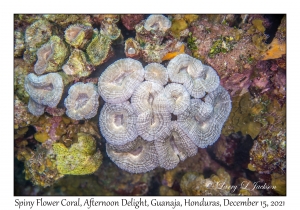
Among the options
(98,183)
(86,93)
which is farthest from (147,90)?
(98,183)

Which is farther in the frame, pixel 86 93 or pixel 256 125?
pixel 256 125

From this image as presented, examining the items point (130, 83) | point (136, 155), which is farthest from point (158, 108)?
point (136, 155)

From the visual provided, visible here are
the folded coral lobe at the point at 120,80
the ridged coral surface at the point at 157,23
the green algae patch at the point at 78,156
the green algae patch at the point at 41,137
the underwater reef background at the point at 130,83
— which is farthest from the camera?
the green algae patch at the point at 41,137

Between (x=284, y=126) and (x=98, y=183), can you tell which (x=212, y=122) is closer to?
(x=284, y=126)

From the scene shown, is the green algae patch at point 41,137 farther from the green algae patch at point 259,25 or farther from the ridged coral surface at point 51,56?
the green algae patch at point 259,25

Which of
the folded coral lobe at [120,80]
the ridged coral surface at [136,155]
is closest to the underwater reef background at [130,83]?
the folded coral lobe at [120,80]

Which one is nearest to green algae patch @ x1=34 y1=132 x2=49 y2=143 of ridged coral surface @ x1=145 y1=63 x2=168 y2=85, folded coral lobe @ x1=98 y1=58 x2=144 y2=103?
folded coral lobe @ x1=98 y1=58 x2=144 y2=103
